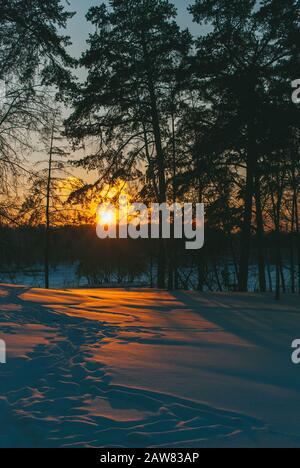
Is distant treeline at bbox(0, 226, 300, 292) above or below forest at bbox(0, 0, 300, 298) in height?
below

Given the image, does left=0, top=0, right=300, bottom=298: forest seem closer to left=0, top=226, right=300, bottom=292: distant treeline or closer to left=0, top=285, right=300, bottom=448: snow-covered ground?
left=0, top=226, right=300, bottom=292: distant treeline

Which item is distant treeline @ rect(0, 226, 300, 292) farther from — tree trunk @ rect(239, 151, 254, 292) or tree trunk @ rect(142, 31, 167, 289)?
tree trunk @ rect(142, 31, 167, 289)

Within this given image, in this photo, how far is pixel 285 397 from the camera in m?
4.61

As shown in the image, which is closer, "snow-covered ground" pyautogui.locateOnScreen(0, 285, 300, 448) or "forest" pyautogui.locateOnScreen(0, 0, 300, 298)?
"snow-covered ground" pyautogui.locateOnScreen(0, 285, 300, 448)

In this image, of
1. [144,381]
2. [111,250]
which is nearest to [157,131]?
[144,381]

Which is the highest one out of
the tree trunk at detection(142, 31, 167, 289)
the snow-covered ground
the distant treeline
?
the tree trunk at detection(142, 31, 167, 289)

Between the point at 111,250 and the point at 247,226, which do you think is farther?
the point at 111,250

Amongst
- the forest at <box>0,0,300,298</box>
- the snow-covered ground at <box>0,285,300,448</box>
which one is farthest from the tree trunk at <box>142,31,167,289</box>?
the snow-covered ground at <box>0,285,300,448</box>

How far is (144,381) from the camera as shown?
197 inches

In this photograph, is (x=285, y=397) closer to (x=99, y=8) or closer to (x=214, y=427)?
(x=214, y=427)

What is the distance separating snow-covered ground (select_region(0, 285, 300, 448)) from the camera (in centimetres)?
371

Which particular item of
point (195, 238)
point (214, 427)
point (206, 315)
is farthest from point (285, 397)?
point (195, 238)

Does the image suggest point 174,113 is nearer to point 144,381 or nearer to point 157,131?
point 157,131

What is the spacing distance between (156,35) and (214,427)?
643 inches
